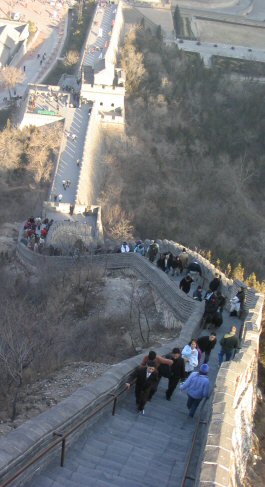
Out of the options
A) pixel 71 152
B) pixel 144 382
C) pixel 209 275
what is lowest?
pixel 144 382

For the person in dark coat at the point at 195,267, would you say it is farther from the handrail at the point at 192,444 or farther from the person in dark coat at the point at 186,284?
the handrail at the point at 192,444

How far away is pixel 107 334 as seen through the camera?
48.7 feet

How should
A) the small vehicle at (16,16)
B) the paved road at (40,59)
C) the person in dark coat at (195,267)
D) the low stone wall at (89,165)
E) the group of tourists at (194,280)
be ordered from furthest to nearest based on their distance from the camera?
the small vehicle at (16,16) → the paved road at (40,59) → the low stone wall at (89,165) → the person in dark coat at (195,267) → the group of tourists at (194,280)

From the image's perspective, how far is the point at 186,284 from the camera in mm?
15164

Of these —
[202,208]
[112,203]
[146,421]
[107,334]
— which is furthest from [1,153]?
[146,421]

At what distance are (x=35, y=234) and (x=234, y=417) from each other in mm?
15957

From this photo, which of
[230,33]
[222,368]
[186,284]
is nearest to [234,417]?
[222,368]

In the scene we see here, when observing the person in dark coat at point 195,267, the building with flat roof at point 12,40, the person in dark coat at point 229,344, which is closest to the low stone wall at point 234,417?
the person in dark coat at point 229,344

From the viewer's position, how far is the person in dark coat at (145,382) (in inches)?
335

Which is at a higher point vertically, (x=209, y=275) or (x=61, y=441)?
(x=209, y=275)

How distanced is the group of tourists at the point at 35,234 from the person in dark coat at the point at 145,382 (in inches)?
550

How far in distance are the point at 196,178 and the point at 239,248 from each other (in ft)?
25.1

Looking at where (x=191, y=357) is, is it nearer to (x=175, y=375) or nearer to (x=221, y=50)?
(x=175, y=375)

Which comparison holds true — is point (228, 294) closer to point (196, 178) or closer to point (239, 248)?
point (239, 248)
